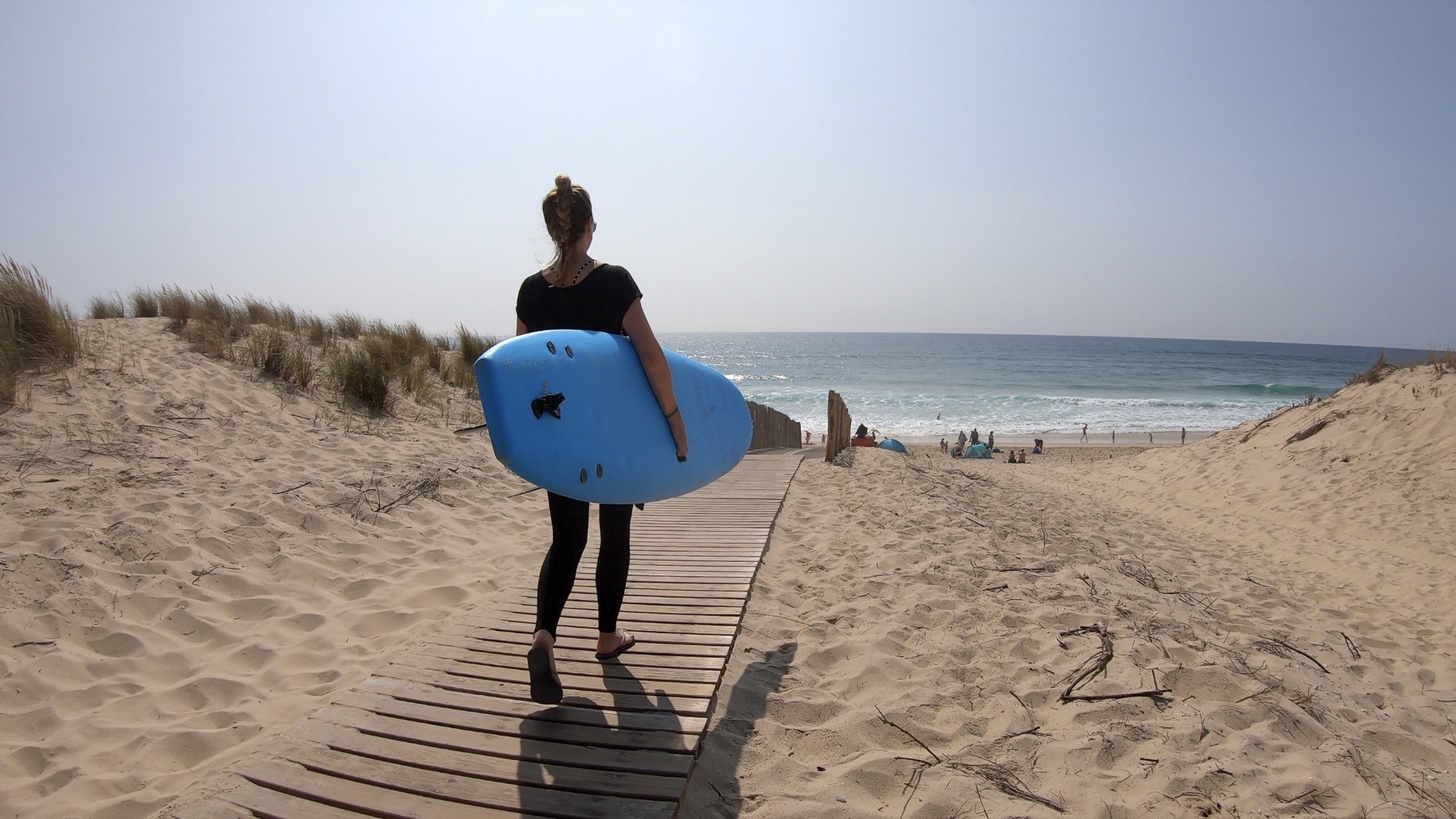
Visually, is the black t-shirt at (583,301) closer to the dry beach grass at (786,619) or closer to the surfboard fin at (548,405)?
the surfboard fin at (548,405)

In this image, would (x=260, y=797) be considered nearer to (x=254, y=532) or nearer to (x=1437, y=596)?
(x=254, y=532)

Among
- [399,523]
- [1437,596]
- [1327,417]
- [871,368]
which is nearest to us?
[399,523]

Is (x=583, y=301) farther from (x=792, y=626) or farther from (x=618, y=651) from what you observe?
(x=792, y=626)

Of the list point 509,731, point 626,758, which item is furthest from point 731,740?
point 509,731

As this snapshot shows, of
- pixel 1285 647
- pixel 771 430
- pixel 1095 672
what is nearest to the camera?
pixel 1095 672

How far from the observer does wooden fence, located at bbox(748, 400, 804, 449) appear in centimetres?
959

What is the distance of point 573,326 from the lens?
2.28 metres

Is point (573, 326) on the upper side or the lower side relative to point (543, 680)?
upper

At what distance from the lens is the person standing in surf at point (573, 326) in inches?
84.3

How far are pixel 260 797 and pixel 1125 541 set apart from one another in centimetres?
580

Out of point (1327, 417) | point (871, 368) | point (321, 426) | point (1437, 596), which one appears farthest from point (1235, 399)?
point (321, 426)

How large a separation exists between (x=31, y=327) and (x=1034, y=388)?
126 feet

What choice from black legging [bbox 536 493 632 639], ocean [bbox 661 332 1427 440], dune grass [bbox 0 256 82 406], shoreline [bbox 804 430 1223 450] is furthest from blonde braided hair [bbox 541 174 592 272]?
shoreline [bbox 804 430 1223 450]

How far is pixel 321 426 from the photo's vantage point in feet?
18.9
